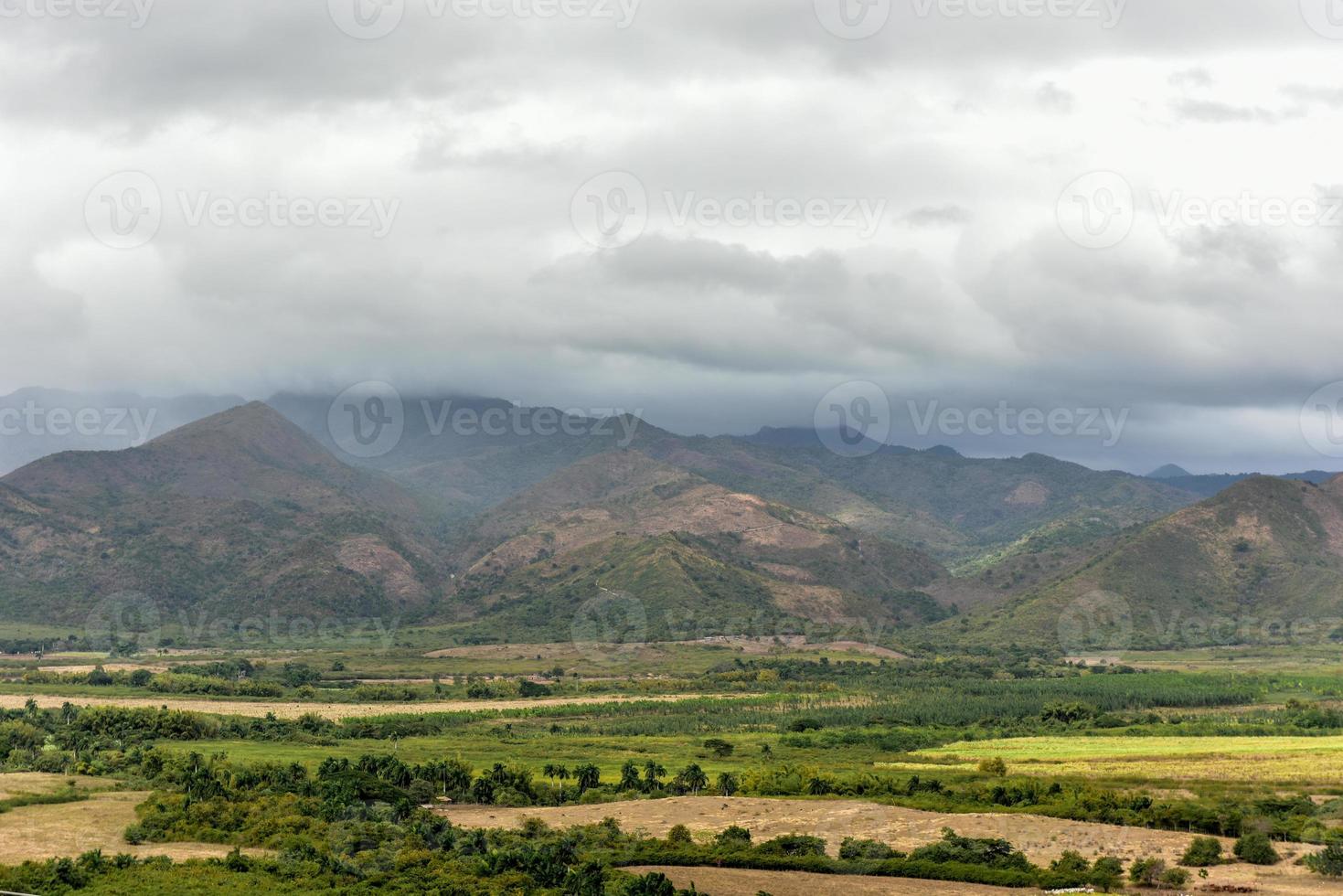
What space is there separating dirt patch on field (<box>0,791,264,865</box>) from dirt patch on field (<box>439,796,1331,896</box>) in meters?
A: 22.4

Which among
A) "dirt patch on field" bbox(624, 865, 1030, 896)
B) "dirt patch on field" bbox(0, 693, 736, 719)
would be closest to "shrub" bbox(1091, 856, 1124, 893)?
"dirt patch on field" bbox(624, 865, 1030, 896)

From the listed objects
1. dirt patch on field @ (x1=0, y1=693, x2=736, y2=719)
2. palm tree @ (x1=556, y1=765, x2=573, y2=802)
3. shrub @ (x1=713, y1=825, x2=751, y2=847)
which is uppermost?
shrub @ (x1=713, y1=825, x2=751, y2=847)

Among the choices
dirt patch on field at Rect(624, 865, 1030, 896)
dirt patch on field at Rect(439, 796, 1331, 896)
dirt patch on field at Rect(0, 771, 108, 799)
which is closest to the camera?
dirt patch on field at Rect(624, 865, 1030, 896)

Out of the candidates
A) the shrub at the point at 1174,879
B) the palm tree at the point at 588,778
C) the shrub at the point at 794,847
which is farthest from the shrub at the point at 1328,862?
the palm tree at the point at 588,778

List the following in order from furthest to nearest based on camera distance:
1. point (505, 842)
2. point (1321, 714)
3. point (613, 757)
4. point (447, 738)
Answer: point (1321, 714) → point (447, 738) → point (613, 757) → point (505, 842)

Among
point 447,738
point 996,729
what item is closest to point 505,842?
point 447,738

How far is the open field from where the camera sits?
376 ft

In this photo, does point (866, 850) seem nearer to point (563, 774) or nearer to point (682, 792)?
point (682, 792)

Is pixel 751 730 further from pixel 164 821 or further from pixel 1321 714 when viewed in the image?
pixel 164 821

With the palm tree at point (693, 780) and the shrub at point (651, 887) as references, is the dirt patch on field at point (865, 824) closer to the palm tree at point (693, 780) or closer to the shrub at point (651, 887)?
the palm tree at point (693, 780)

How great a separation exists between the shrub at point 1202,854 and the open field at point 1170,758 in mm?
28359

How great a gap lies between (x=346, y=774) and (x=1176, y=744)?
9357 cm

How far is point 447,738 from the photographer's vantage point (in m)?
152

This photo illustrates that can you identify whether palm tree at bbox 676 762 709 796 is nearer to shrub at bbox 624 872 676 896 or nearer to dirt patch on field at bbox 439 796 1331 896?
dirt patch on field at bbox 439 796 1331 896
